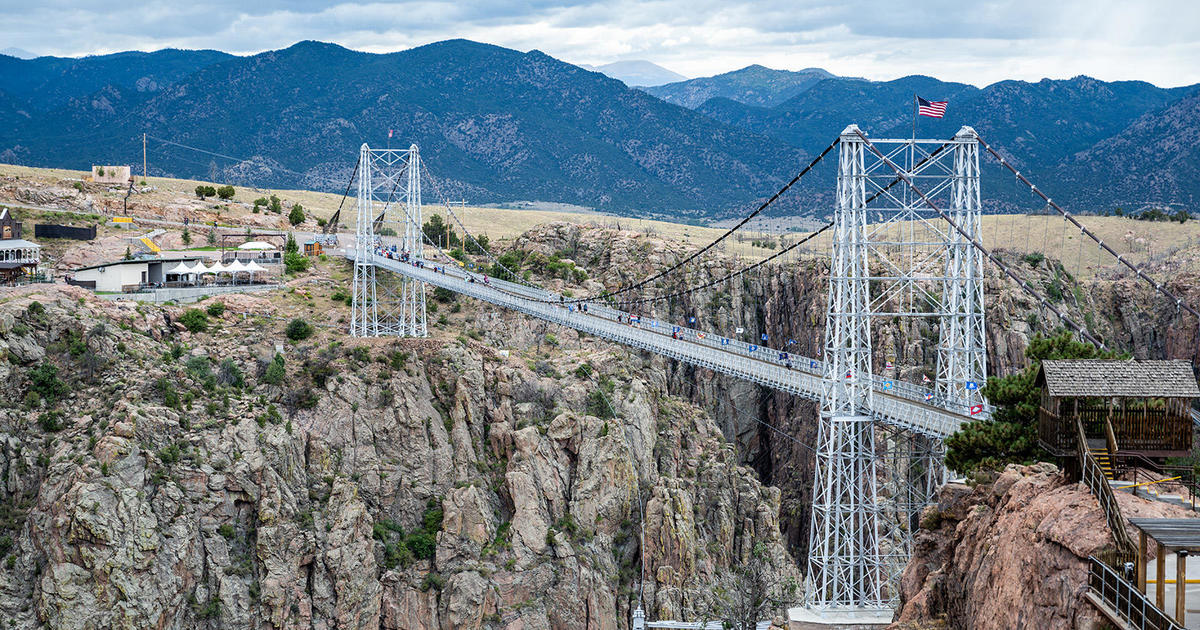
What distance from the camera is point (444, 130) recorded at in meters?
166

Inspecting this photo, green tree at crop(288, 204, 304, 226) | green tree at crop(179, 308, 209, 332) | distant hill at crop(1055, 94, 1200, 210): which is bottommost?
green tree at crop(179, 308, 209, 332)

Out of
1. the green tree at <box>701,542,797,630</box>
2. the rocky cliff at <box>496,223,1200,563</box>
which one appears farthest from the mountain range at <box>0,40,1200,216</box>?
the green tree at <box>701,542,797,630</box>

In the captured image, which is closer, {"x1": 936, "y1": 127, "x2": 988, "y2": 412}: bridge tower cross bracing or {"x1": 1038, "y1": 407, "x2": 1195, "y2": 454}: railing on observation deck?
{"x1": 1038, "y1": 407, "x2": 1195, "y2": 454}: railing on observation deck

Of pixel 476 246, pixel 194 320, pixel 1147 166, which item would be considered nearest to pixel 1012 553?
pixel 194 320

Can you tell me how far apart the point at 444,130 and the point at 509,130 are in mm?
8941

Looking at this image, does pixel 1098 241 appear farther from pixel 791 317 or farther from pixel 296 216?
pixel 296 216

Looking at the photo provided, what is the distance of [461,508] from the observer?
162ft

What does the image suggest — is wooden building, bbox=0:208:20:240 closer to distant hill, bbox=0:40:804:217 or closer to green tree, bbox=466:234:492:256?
green tree, bbox=466:234:492:256

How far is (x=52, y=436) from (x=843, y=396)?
27944mm

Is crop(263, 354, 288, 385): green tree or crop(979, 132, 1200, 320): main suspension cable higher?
crop(979, 132, 1200, 320): main suspension cable

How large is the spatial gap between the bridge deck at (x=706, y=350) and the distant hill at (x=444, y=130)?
90.8 m

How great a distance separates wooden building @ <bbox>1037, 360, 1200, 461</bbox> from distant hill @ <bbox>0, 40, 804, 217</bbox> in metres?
129

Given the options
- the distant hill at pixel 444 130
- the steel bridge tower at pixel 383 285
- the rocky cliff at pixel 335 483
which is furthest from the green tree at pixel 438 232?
the distant hill at pixel 444 130

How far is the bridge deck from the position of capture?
3938 cm
